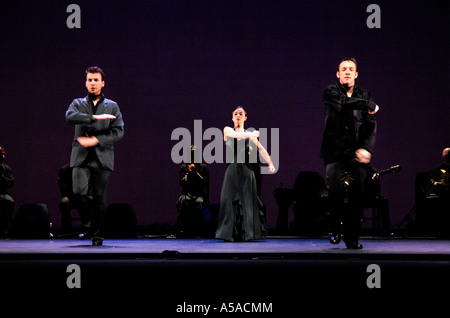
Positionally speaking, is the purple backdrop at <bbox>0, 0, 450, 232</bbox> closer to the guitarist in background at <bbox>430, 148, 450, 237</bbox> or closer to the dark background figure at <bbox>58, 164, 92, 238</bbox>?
the dark background figure at <bbox>58, 164, 92, 238</bbox>

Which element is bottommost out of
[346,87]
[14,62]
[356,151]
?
[356,151]

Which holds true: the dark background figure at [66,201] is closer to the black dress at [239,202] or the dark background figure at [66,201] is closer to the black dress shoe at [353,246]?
the black dress at [239,202]

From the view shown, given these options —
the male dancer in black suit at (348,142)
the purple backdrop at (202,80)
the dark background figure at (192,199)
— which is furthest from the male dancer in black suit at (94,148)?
the purple backdrop at (202,80)

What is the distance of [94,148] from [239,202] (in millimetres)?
1888

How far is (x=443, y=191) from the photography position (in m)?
6.98

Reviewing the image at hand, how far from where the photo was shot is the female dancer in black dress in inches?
252
